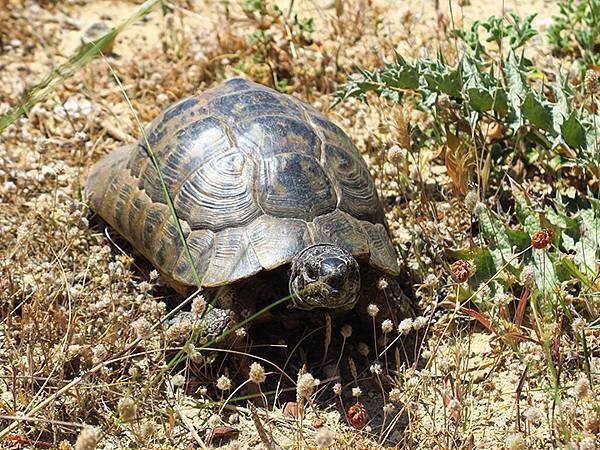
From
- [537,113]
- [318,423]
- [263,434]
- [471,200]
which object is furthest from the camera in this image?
[537,113]

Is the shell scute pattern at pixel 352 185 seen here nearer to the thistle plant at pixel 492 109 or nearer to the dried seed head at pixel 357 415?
the thistle plant at pixel 492 109

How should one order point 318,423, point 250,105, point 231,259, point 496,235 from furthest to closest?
point 250,105
point 496,235
point 231,259
point 318,423

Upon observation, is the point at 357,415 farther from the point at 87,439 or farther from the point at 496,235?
the point at 87,439

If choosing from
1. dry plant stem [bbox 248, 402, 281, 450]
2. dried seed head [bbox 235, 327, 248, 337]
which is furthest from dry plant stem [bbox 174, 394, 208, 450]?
dried seed head [bbox 235, 327, 248, 337]

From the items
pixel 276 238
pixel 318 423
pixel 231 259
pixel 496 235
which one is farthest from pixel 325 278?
pixel 496 235

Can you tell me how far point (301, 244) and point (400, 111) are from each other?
1.01 metres

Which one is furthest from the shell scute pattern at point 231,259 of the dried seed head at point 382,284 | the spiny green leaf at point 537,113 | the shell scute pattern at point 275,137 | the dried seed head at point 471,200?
the spiny green leaf at point 537,113

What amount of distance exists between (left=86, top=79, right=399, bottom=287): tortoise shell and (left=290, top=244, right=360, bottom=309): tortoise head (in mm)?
115

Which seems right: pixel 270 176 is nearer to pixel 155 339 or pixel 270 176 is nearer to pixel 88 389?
pixel 155 339

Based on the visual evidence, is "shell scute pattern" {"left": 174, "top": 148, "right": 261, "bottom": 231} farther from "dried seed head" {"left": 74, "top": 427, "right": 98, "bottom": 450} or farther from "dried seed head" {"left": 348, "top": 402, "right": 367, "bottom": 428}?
"dried seed head" {"left": 74, "top": 427, "right": 98, "bottom": 450}

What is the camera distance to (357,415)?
3674 mm

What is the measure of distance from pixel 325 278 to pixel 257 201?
1.99ft

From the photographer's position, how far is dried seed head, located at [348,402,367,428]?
3680mm

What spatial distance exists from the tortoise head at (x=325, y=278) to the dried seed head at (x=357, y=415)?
17.4 inches
